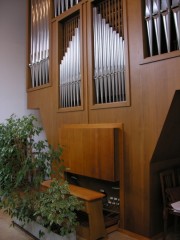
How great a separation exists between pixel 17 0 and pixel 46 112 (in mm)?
2548

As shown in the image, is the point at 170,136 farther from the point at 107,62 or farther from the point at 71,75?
the point at 71,75

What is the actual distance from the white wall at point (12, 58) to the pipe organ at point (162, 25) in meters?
3.00

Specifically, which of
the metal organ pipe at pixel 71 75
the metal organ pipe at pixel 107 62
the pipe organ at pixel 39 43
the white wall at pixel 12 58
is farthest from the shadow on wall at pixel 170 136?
the white wall at pixel 12 58

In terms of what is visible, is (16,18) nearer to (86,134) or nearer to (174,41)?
(86,134)

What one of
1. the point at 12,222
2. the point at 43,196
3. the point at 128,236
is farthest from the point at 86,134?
the point at 12,222

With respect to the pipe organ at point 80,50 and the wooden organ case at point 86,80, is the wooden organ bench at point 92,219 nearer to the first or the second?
the wooden organ case at point 86,80

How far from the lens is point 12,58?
4914 millimetres

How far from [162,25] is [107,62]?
2.85 feet

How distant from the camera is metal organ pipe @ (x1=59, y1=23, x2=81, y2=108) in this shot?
3.77m

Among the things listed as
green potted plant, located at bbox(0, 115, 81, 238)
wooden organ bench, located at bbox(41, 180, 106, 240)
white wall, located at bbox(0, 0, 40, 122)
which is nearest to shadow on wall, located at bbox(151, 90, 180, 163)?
wooden organ bench, located at bbox(41, 180, 106, 240)

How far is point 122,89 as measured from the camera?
10.3ft

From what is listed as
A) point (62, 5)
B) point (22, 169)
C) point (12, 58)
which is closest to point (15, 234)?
point (22, 169)

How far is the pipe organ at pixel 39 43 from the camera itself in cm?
436

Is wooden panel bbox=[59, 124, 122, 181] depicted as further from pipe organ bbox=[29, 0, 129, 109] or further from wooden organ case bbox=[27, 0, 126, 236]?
pipe organ bbox=[29, 0, 129, 109]
